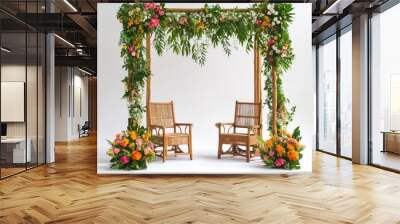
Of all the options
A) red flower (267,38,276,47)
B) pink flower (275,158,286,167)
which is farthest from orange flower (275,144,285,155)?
red flower (267,38,276,47)

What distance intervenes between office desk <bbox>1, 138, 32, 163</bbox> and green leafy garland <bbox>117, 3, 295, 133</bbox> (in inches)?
68.3

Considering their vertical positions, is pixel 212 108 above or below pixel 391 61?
below

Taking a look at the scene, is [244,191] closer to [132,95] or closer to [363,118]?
[132,95]

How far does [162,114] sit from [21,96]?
7.33 feet

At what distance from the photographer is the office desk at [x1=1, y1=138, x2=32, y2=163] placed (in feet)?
18.0

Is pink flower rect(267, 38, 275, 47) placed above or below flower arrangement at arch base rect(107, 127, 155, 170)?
Answer: above

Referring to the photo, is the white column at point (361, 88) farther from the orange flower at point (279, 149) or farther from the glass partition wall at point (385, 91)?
the orange flower at point (279, 149)

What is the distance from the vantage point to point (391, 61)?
625 centimetres

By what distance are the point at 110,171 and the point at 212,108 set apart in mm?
2914

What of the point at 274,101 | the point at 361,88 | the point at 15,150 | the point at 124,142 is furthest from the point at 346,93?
the point at 15,150

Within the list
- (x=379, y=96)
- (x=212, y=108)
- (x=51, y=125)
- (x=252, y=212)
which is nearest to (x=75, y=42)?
(x=51, y=125)

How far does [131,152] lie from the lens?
5.55 m

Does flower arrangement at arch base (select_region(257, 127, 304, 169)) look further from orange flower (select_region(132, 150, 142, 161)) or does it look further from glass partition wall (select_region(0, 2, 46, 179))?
glass partition wall (select_region(0, 2, 46, 179))

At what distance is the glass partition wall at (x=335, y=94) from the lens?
304 inches
